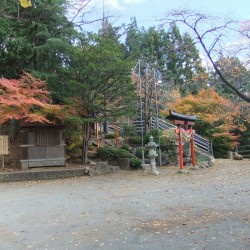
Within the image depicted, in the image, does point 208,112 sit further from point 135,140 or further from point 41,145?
point 41,145

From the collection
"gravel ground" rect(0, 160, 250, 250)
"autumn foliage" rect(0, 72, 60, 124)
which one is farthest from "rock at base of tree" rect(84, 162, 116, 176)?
"autumn foliage" rect(0, 72, 60, 124)

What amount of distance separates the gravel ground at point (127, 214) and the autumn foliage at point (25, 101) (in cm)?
243

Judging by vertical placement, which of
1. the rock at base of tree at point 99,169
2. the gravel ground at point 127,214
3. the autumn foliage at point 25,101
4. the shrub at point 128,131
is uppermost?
the autumn foliage at point 25,101

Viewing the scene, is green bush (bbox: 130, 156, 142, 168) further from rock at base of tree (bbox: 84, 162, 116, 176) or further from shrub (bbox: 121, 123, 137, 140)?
shrub (bbox: 121, 123, 137, 140)

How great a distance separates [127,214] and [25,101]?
6.39 m

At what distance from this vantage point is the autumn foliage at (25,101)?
1138cm

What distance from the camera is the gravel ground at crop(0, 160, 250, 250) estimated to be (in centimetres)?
487

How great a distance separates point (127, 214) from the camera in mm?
6609

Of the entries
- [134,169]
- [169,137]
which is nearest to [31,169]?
[134,169]

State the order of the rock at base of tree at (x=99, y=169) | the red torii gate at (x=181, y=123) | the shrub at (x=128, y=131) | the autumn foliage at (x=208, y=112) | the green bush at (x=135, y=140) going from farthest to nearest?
the autumn foliage at (x=208, y=112) → the shrub at (x=128, y=131) → the green bush at (x=135, y=140) → the red torii gate at (x=181, y=123) → the rock at base of tree at (x=99, y=169)

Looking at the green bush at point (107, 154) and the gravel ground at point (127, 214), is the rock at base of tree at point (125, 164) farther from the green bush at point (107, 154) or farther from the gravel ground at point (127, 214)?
the gravel ground at point (127, 214)

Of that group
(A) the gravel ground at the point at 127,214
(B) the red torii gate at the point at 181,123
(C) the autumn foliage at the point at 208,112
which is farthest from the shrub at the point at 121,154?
(C) the autumn foliage at the point at 208,112

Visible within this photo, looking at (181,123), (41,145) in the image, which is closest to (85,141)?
(41,145)

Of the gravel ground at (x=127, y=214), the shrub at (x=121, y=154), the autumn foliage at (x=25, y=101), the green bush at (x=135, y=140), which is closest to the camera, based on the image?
the gravel ground at (x=127, y=214)
